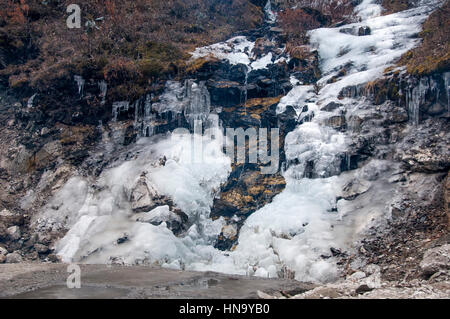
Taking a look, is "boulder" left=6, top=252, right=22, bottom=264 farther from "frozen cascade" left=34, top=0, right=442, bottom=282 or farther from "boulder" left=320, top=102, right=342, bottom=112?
"boulder" left=320, top=102, right=342, bottom=112

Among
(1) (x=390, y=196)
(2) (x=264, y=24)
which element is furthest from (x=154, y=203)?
(2) (x=264, y=24)

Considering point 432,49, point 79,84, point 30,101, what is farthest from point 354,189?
point 30,101

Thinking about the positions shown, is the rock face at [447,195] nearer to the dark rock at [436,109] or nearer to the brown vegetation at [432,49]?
the dark rock at [436,109]

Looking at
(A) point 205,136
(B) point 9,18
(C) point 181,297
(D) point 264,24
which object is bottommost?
(C) point 181,297

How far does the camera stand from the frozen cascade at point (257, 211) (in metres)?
12.6

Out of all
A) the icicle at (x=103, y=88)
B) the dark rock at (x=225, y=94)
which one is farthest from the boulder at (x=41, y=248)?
the dark rock at (x=225, y=94)

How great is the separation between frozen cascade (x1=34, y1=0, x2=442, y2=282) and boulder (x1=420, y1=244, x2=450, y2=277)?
2.61 m

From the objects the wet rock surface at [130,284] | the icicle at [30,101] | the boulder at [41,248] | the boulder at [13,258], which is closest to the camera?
the wet rock surface at [130,284]

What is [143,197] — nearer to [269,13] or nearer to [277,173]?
[277,173]

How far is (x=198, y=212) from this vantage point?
1550 cm

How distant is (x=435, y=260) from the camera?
29.2 ft

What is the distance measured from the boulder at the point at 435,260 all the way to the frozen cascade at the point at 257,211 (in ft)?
8.57

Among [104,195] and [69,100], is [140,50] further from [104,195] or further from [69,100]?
[104,195]

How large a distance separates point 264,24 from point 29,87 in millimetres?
19292
